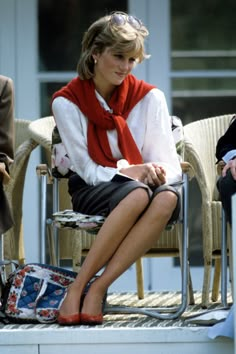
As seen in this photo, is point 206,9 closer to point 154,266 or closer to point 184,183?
point 154,266

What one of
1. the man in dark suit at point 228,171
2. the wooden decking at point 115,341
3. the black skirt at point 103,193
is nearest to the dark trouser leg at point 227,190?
the man in dark suit at point 228,171

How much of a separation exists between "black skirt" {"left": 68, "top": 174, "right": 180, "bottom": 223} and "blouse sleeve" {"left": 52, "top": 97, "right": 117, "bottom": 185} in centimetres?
5

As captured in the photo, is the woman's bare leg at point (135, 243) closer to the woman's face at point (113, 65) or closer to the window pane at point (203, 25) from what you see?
the woman's face at point (113, 65)

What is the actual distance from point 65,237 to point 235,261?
1686mm

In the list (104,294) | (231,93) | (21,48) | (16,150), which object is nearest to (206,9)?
(231,93)

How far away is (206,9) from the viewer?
282 inches

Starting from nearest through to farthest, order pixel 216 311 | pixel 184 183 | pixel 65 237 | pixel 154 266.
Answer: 1. pixel 216 311
2. pixel 184 183
3. pixel 65 237
4. pixel 154 266

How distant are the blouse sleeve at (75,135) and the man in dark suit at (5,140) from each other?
206 mm

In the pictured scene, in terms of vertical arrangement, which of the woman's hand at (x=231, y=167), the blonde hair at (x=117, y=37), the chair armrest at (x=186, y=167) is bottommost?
the chair armrest at (x=186, y=167)

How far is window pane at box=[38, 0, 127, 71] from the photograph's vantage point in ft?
23.4

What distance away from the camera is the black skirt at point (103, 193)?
5082 millimetres

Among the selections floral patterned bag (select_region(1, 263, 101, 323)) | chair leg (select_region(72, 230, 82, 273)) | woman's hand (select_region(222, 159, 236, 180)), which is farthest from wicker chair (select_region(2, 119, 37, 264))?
woman's hand (select_region(222, 159, 236, 180))

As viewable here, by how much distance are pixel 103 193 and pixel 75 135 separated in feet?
1.07

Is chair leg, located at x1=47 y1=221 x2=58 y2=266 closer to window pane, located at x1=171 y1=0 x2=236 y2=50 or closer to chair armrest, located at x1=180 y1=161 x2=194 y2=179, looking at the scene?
chair armrest, located at x1=180 y1=161 x2=194 y2=179
